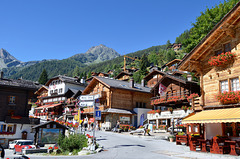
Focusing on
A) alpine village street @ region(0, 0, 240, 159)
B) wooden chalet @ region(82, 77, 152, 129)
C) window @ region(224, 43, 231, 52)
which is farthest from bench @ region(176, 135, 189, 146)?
wooden chalet @ region(82, 77, 152, 129)

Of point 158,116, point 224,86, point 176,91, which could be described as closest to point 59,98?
point 158,116

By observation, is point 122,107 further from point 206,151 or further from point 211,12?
point 206,151

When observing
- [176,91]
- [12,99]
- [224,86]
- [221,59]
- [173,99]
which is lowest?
[12,99]

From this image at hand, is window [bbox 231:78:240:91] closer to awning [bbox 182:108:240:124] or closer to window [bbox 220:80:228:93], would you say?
window [bbox 220:80:228:93]

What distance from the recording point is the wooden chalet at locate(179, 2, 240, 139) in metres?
16.8

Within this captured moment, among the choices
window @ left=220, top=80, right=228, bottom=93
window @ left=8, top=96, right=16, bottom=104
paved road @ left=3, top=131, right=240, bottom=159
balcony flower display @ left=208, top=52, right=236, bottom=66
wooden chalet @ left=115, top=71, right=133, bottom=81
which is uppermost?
wooden chalet @ left=115, top=71, right=133, bottom=81

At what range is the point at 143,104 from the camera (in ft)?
161

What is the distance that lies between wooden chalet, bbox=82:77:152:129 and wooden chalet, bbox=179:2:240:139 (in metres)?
24.4

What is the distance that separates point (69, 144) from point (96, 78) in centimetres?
2927

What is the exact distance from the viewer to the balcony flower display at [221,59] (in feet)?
57.3

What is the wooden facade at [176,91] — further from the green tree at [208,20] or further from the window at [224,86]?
the window at [224,86]

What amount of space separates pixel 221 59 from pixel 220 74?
1361 mm

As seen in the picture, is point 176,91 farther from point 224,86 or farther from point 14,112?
point 14,112

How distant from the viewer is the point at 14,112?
33031mm
